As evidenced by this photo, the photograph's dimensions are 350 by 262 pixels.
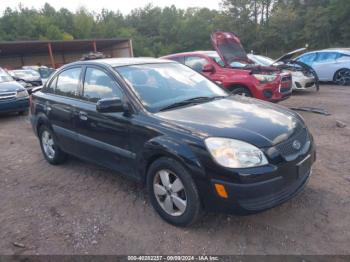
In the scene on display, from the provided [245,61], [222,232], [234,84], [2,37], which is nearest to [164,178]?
[222,232]

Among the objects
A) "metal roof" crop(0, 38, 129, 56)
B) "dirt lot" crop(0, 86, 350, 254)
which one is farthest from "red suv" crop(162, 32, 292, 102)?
"metal roof" crop(0, 38, 129, 56)

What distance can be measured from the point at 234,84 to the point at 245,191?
5.26 metres

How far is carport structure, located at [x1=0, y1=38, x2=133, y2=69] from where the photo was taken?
36.0 m

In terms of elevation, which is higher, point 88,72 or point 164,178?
point 88,72

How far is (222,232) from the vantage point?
3141mm

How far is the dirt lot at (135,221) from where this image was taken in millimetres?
2963

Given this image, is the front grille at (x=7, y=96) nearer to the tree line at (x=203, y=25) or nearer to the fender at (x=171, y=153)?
the fender at (x=171, y=153)

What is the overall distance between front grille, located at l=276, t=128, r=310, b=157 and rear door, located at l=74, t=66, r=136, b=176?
1.50 m

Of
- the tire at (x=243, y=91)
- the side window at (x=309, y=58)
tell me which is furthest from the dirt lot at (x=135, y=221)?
the side window at (x=309, y=58)

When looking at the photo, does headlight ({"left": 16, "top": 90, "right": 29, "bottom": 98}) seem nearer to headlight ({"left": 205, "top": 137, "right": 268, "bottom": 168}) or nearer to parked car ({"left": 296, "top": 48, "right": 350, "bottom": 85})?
headlight ({"left": 205, "top": 137, "right": 268, "bottom": 168})

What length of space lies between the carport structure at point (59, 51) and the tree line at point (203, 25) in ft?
62.2

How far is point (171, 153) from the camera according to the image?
9.90 feet

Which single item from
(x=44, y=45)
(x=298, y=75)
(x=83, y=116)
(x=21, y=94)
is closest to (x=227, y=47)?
(x=298, y=75)

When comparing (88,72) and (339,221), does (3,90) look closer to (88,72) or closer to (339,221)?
(88,72)
